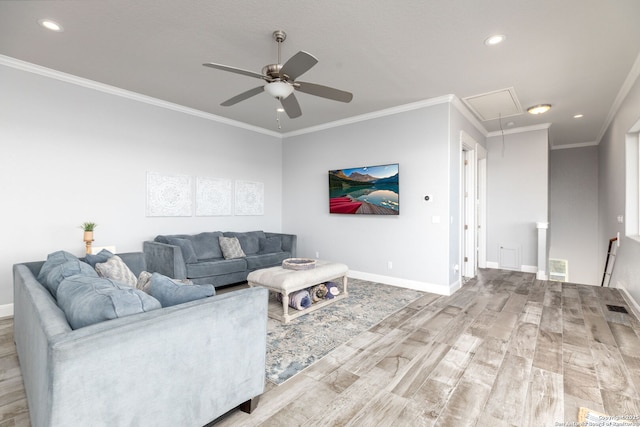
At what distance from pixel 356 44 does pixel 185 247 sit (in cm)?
340

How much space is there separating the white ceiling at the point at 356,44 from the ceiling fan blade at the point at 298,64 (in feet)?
1.60

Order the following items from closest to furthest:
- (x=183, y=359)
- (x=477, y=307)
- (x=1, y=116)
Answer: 1. (x=183, y=359)
2. (x=1, y=116)
3. (x=477, y=307)

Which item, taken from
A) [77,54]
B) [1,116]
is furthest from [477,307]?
[1,116]

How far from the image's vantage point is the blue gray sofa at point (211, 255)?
13.5 feet

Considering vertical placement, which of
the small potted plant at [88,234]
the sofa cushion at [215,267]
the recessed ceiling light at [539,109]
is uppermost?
the recessed ceiling light at [539,109]

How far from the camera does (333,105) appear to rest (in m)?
4.70

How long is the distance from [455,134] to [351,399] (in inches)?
157

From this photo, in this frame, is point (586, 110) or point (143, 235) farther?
point (586, 110)

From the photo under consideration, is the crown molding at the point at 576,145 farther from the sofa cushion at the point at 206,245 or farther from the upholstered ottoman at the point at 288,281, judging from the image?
the sofa cushion at the point at 206,245

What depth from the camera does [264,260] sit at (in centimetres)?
508

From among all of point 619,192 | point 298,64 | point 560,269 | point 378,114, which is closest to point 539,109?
point 619,192

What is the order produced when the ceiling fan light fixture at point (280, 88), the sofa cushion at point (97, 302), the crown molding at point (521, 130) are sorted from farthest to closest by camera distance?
the crown molding at point (521, 130) < the ceiling fan light fixture at point (280, 88) < the sofa cushion at point (97, 302)

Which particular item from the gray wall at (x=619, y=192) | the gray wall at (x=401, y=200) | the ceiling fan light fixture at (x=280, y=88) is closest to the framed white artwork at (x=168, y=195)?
the gray wall at (x=401, y=200)

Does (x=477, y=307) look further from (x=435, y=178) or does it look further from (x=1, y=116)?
(x=1, y=116)
